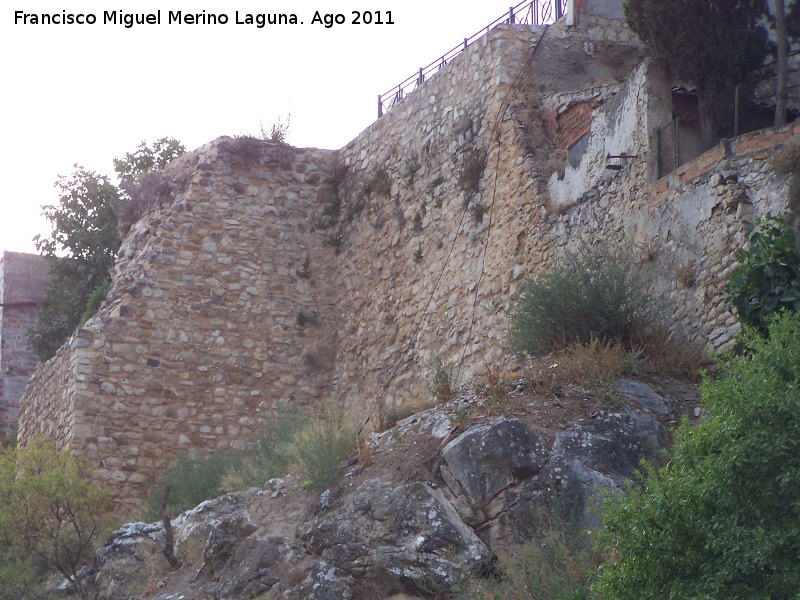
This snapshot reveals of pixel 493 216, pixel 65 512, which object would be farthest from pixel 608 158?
pixel 65 512

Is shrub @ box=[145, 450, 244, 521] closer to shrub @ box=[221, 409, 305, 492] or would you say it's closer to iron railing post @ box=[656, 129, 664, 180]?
shrub @ box=[221, 409, 305, 492]

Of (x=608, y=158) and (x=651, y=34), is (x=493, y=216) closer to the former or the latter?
(x=608, y=158)

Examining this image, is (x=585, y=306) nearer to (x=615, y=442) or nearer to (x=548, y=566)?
(x=615, y=442)

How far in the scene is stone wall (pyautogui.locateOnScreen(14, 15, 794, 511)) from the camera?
34.6 ft

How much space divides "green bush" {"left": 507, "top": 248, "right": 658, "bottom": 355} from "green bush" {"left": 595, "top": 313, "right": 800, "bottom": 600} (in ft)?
12.6

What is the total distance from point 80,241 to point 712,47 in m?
11.6

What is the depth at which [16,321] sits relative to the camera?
1958 cm

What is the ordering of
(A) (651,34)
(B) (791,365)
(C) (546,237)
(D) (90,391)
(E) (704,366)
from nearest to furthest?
(B) (791,365), (E) (704,366), (A) (651,34), (C) (546,237), (D) (90,391)

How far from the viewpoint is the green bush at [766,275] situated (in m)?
7.56

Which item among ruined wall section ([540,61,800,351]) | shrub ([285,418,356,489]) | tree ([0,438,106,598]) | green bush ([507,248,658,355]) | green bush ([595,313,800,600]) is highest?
ruined wall section ([540,61,800,351])

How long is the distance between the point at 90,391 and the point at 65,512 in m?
2.62

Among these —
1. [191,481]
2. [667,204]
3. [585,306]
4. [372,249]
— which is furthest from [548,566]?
[372,249]

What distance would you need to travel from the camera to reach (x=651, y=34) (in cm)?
1016

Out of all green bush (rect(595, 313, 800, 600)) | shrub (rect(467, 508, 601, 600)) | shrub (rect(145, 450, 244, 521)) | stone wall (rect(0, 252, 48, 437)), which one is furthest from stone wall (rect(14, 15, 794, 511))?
stone wall (rect(0, 252, 48, 437))
